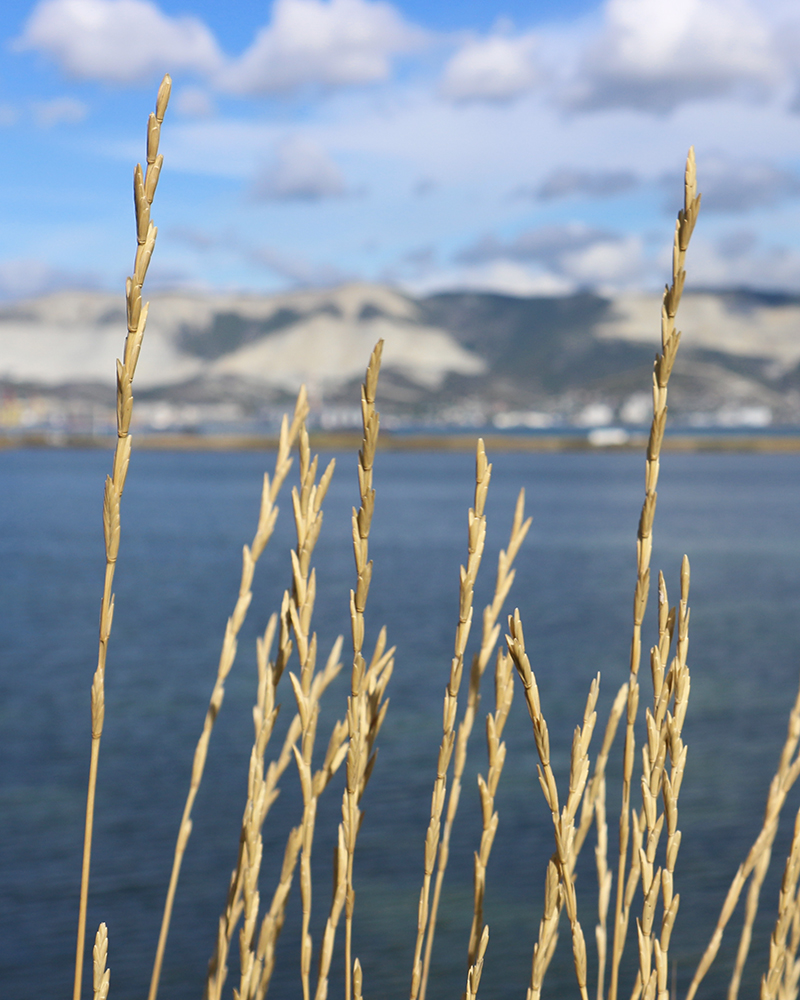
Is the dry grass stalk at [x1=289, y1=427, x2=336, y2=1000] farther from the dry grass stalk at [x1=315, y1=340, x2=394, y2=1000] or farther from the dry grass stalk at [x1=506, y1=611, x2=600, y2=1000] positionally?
the dry grass stalk at [x1=506, y1=611, x2=600, y2=1000]

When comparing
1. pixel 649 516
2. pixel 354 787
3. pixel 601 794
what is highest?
pixel 649 516

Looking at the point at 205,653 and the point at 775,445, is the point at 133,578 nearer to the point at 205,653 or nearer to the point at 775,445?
the point at 205,653

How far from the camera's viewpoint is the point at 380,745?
15680 millimetres

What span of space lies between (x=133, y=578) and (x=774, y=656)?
73.3ft

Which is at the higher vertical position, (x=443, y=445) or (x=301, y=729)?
(x=443, y=445)

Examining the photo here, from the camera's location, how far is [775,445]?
152 m

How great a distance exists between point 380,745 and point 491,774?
14.3m

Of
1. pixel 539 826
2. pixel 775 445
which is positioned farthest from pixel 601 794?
Result: pixel 775 445

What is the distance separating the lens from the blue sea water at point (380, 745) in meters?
10.3

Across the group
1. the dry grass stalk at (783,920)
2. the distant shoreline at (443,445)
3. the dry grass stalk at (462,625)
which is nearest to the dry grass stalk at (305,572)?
the dry grass stalk at (462,625)

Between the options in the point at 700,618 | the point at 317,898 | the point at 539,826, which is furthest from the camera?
the point at 700,618

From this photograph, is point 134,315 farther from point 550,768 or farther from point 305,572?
point 550,768

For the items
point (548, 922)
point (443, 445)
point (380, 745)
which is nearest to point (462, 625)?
point (548, 922)

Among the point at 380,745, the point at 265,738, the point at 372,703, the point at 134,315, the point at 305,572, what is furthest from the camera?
the point at 380,745
